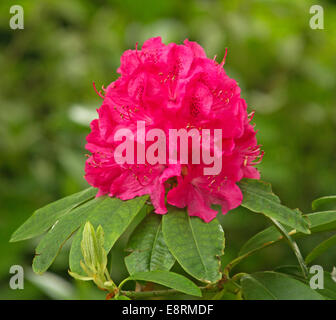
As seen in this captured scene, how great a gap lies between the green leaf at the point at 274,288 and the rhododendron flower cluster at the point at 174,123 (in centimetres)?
13

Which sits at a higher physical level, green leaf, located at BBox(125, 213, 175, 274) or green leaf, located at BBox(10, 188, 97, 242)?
green leaf, located at BBox(10, 188, 97, 242)

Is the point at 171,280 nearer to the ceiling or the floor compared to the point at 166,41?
nearer to the floor

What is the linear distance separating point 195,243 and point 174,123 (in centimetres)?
20

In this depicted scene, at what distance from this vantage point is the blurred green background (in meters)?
1.98

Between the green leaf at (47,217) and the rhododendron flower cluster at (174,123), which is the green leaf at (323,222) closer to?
the rhododendron flower cluster at (174,123)

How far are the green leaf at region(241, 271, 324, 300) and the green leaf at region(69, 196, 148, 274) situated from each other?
23cm

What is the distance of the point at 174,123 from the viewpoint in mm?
878
